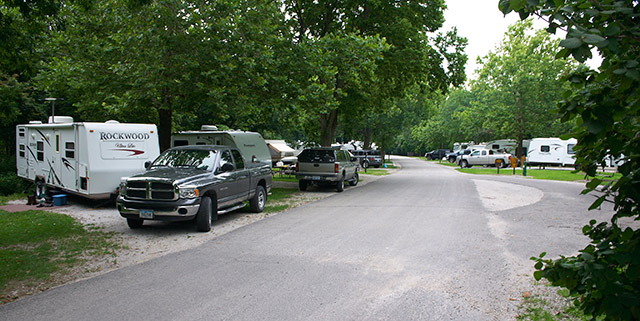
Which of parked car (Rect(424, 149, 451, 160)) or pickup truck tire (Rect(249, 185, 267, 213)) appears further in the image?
parked car (Rect(424, 149, 451, 160))

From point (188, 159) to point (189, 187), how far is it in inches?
64.1

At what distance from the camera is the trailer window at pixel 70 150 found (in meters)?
12.3

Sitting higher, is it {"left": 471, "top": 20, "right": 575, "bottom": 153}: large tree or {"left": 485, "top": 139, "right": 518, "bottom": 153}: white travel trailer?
{"left": 471, "top": 20, "right": 575, "bottom": 153}: large tree

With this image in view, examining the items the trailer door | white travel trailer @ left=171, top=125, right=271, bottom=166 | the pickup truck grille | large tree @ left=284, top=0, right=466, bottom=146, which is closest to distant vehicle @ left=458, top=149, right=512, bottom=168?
large tree @ left=284, top=0, right=466, bottom=146

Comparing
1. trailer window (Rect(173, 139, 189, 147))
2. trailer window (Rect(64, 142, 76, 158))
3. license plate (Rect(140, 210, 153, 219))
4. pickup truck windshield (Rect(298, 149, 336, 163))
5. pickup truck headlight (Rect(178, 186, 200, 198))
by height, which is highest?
trailer window (Rect(173, 139, 189, 147))

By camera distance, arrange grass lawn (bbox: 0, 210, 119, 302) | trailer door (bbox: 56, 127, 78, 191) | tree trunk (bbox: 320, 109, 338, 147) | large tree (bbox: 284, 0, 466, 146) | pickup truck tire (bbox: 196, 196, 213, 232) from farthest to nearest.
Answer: tree trunk (bbox: 320, 109, 338, 147), large tree (bbox: 284, 0, 466, 146), trailer door (bbox: 56, 127, 78, 191), pickup truck tire (bbox: 196, 196, 213, 232), grass lawn (bbox: 0, 210, 119, 302)

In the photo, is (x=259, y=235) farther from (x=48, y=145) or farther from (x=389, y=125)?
(x=389, y=125)

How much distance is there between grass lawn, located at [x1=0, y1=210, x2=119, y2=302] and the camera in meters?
5.88

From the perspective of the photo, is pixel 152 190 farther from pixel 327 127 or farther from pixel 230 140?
pixel 327 127

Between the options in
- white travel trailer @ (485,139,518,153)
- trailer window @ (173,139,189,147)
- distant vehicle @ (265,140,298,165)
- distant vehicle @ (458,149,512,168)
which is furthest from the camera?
white travel trailer @ (485,139,518,153)

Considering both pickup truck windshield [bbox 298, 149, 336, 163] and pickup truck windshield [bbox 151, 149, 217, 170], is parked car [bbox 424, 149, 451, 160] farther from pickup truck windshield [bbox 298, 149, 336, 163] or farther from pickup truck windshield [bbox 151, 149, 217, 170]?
pickup truck windshield [bbox 151, 149, 217, 170]

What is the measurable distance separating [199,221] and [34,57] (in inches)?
259

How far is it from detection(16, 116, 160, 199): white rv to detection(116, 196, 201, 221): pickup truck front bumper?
13.2ft

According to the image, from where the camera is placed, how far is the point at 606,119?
2150 millimetres
